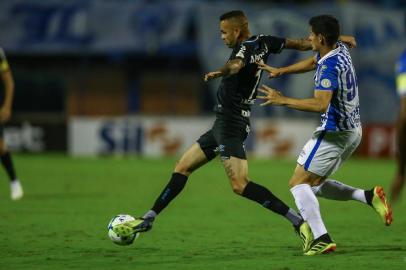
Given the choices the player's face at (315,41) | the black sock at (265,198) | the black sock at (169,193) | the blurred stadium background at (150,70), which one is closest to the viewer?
the player's face at (315,41)

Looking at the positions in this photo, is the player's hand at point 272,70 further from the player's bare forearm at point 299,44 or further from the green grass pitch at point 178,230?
the green grass pitch at point 178,230

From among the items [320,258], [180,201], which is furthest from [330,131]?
[180,201]

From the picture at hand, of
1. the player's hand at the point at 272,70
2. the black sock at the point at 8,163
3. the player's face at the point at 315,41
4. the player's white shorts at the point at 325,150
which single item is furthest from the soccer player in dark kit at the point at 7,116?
the player's face at the point at 315,41

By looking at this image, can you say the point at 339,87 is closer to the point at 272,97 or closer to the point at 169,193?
the point at 272,97

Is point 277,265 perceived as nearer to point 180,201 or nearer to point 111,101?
point 180,201

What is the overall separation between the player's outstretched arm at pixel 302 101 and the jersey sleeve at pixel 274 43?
4.06 ft

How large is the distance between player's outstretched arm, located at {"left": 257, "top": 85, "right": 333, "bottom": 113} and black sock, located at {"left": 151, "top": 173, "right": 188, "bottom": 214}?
5.26 ft

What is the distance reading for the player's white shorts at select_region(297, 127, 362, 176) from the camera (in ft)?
26.1

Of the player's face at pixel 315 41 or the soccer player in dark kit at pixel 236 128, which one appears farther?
the soccer player in dark kit at pixel 236 128

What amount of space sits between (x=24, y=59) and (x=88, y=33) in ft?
11.3

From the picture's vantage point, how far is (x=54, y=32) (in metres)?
28.3

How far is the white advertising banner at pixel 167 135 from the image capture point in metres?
24.3

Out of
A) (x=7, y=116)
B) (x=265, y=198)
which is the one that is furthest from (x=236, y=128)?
(x=7, y=116)

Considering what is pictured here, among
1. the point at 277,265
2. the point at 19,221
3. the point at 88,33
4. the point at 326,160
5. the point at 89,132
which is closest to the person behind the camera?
the point at 277,265
